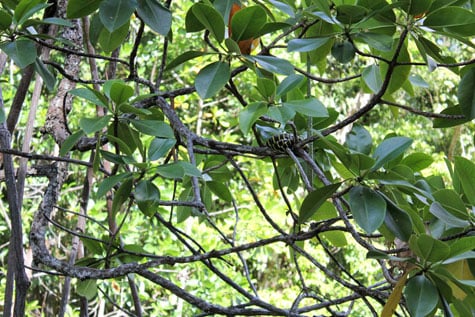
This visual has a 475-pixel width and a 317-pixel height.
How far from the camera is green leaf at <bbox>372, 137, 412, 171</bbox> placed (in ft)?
1.60

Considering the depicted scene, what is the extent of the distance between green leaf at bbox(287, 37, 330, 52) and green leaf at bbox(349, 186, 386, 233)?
0.12 metres

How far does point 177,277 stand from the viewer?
2320mm

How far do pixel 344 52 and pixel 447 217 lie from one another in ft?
0.58

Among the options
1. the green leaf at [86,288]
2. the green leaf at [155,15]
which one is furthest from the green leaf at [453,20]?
the green leaf at [86,288]

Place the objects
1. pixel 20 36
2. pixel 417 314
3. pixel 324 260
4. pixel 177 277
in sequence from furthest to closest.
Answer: pixel 324 260
pixel 177 277
pixel 20 36
pixel 417 314

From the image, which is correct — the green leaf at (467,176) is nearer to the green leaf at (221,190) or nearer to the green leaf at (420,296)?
the green leaf at (420,296)

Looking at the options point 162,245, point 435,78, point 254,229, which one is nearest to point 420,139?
point 435,78

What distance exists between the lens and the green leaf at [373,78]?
0.64 meters

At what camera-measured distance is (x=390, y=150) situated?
0.50m

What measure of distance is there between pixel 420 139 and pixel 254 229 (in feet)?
8.01

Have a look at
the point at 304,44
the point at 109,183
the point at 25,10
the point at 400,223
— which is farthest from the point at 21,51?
the point at 400,223

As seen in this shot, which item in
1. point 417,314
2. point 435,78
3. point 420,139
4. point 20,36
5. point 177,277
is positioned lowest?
point 417,314

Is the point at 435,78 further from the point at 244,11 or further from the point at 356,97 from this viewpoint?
the point at 244,11

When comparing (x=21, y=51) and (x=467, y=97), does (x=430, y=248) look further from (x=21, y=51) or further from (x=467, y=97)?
(x=21, y=51)
